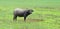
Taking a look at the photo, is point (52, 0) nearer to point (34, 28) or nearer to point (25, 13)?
point (25, 13)

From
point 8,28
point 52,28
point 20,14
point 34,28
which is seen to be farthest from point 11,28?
point 20,14

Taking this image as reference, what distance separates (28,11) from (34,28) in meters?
4.52

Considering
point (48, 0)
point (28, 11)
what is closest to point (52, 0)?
point (48, 0)

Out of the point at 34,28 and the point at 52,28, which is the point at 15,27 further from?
the point at 52,28

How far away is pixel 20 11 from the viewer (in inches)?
707

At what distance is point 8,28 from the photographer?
13.6m

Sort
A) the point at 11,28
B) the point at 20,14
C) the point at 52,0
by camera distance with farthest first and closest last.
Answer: the point at 52,0
the point at 20,14
the point at 11,28

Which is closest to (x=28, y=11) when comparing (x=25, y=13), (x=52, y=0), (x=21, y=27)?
(x=25, y=13)

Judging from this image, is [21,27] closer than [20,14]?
Yes

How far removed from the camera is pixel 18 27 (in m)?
13.9

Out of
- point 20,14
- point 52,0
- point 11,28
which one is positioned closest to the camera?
point 11,28

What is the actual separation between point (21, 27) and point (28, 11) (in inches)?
167

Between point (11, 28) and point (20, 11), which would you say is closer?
point (11, 28)

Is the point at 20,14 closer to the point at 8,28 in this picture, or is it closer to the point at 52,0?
the point at 8,28
